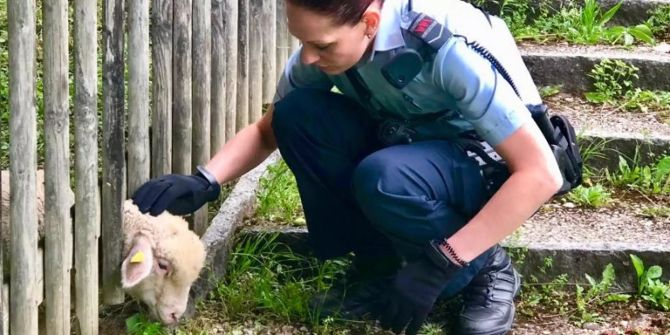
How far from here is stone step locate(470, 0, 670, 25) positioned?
6.76 m

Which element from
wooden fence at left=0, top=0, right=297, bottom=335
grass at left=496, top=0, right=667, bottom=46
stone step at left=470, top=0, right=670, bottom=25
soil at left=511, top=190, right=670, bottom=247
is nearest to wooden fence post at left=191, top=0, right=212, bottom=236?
wooden fence at left=0, top=0, right=297, bottom=335

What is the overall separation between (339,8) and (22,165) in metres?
1.02

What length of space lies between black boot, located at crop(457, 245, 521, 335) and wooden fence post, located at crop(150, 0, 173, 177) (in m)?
1.21

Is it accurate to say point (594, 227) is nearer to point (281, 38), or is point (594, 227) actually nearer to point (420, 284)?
point (420, 284)

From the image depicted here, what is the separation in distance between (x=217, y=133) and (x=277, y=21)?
1.19 m

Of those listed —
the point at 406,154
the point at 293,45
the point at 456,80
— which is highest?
the point at 456,80

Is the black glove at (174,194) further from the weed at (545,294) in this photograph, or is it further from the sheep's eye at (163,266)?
the weed at (545,294)

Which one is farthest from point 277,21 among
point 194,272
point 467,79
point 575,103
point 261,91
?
point 467,79

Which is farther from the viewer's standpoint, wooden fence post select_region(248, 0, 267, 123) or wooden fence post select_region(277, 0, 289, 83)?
wooden fence post select_region(277, 0, 289, 83)

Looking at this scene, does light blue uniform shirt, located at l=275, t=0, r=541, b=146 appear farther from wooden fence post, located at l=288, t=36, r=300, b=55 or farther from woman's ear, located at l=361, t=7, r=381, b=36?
wooden fence post, located at l=288, t=36, r=300, b=55

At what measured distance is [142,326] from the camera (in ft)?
12.6

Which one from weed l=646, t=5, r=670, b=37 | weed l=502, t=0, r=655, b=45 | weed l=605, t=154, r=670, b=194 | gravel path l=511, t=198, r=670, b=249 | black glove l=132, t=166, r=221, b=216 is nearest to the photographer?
black glove l=132, t=166, r=221, b=216

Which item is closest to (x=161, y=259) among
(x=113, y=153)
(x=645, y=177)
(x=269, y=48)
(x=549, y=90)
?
(x=113, y=153)

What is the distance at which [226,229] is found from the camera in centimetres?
423
